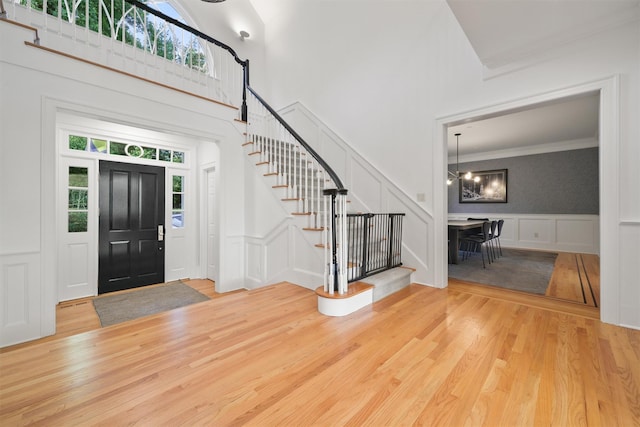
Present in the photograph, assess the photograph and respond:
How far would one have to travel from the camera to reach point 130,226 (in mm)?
4391

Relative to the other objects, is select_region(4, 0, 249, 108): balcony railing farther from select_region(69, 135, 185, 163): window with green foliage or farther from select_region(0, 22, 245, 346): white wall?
select_region(69, 135, 185, 163): window with green foliage

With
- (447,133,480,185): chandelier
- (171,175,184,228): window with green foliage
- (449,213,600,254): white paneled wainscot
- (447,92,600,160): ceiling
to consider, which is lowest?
(449,213,600,254): white paneled wainscot

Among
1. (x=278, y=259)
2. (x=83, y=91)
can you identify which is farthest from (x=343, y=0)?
(x=278, y=259)

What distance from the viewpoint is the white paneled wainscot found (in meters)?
6.13

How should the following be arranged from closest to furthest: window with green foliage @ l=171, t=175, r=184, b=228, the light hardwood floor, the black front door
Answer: the light hardwood floor < the black front door < window with green foliage @ l=171, t=175, r=184, b=228

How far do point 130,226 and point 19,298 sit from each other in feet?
6.95

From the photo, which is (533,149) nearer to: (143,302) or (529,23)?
(529,23)

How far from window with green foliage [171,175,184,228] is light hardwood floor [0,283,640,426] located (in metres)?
2.88

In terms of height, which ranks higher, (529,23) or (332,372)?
(529,23)

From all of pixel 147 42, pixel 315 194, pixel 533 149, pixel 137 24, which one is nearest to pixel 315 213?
pixel 315 194

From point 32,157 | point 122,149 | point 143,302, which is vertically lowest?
point 143,302

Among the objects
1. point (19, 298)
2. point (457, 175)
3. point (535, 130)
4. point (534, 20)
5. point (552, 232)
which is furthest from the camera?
point (552, 232)

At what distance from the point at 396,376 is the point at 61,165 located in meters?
5.05

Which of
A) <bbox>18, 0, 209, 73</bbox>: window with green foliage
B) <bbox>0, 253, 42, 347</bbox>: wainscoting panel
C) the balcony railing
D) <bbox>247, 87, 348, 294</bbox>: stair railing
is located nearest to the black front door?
the balcony railing
